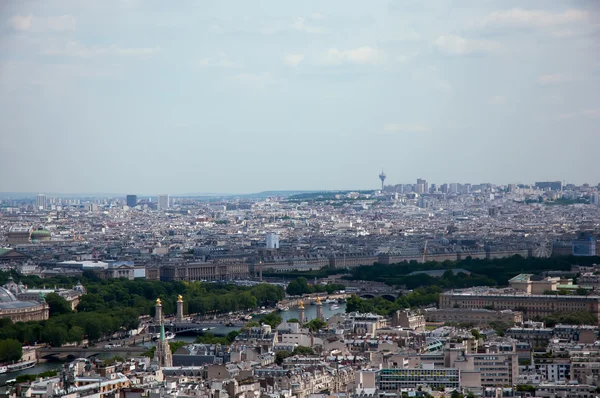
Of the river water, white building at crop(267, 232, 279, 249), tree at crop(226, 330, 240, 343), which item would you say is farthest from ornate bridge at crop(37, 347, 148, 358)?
white building at crop(267, 232, 279, 249)

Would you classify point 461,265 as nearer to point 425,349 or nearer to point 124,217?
point 425,349

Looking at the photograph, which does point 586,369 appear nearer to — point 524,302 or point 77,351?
point 77,351

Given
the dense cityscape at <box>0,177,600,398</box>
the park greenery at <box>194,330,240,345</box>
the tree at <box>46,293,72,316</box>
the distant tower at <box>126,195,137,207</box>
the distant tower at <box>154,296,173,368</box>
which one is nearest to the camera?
the dense cityscape at <box>0,177,600,398</box>

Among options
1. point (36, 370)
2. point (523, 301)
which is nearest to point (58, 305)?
point (36, 370)

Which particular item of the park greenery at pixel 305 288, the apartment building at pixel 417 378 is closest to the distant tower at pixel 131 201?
the park greenery at pixel 305 288

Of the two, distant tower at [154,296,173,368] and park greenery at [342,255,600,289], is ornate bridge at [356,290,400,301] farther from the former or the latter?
distant tower at [154,296,173,368]

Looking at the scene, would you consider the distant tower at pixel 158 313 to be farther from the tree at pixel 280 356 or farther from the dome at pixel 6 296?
the tree at pixel 280 356

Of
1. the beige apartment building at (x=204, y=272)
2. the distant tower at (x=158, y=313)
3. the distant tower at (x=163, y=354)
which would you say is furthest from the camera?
the beige apartment building at (x=204, y=272)
